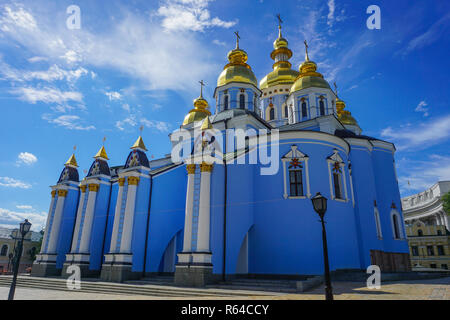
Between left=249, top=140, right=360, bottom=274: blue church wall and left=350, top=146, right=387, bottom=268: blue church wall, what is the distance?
1361mm

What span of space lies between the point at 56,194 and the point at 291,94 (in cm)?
1815

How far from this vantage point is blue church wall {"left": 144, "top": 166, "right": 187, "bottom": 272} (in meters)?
16.0

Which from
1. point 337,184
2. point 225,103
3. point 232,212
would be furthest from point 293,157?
point 225,103

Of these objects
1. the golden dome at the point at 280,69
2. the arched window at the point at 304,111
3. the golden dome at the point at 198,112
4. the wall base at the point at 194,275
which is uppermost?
the golden dome at the point at 280,69

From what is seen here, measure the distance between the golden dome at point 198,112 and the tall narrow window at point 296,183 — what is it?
12.4 m

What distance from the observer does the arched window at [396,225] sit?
1942cm

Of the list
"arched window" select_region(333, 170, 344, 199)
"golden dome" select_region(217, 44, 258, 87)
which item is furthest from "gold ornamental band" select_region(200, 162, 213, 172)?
"golden dome" select_region(217, 44, 258, 87)

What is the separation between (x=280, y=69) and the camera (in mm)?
28500

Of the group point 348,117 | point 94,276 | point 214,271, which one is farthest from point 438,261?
point 94,276

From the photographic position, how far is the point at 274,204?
15.7 metres

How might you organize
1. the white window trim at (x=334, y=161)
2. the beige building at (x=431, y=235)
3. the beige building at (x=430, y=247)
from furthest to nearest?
1. the beige building at (x=431, y=235)
2. the beige building at (x=430, y=247)
3. the white window trim at (x=334, y=161)

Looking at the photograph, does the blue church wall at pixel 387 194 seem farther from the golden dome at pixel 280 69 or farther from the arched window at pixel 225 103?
the arched window at pixel 225 103

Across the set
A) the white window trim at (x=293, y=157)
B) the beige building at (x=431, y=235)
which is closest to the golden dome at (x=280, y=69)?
the white window trim at (x=293, y=157)

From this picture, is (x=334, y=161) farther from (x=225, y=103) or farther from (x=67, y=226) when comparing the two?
(x=67, y=226)
